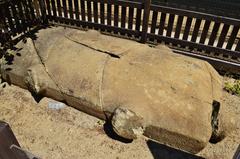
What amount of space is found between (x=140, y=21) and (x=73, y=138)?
11.5 ft

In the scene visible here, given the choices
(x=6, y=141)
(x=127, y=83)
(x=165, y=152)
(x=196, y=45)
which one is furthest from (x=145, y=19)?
(x=6, y=141)

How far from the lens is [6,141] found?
1492 millimetres

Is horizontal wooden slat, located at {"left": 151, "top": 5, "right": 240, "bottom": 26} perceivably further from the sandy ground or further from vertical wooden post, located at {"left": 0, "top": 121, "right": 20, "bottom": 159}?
vertical wooden post, located at {"left": 0, "top": 121, "right": 20, "bottom": 159}

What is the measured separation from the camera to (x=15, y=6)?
604cm

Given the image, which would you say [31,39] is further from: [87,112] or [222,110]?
[222,110]

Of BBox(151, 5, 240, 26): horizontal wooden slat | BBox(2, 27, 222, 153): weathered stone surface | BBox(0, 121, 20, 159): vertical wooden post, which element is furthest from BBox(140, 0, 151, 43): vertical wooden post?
BBox(0, 121, 20, 159): vertical wooden post

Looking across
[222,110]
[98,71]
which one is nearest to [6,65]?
[98,71]

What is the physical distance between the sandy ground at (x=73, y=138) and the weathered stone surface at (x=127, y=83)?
224 mm

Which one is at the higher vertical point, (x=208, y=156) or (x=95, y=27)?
(x=95, y=27)

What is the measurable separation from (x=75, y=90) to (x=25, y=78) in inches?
44.6

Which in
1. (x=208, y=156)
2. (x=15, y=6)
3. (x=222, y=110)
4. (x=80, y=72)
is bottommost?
(x=208, y=156)

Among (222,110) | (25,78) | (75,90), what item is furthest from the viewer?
(25,78)

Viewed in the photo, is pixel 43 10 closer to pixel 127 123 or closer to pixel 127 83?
pixel 127 83

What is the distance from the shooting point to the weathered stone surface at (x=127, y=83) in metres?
3.67
